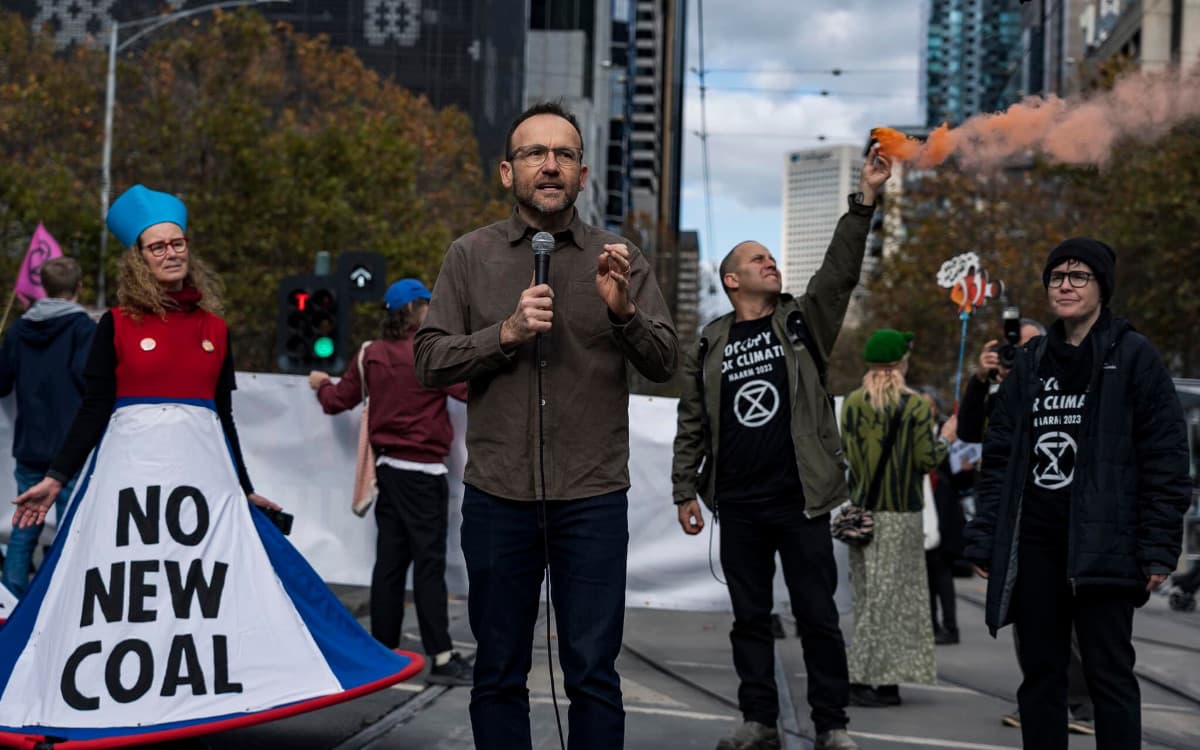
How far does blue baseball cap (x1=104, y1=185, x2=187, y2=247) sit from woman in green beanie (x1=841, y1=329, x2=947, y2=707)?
3.68 meters


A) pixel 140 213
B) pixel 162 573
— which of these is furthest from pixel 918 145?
pixel 162 573

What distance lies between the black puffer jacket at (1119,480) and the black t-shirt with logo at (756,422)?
116cm

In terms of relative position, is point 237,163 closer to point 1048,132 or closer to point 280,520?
point 280,520

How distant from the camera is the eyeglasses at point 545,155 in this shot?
452 cm

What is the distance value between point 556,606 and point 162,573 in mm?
1901

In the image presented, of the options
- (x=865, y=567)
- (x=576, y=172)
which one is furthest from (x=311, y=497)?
(x=576, y=172)

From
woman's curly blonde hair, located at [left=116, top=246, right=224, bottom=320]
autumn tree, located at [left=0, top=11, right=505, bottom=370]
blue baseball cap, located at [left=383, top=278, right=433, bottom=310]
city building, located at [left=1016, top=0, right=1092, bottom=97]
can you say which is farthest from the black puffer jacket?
city building, located at [left=1016, top=0, right=1092, bottom=97]

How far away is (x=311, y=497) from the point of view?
1000cm

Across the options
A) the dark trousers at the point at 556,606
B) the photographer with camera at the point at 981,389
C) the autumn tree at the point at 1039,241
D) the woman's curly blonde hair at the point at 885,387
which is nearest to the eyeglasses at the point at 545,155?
the dark trousers at the point at 556,606

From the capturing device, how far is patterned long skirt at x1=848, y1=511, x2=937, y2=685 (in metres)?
8.30

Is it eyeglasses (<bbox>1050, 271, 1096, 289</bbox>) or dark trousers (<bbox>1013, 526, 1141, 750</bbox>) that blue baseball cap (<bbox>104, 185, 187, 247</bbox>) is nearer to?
eyeglasses (<bbox>1050, 271, 1096, 289</bbox>)

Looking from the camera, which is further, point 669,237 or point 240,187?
point 669,237

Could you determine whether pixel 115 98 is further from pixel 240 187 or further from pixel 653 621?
pixel 653 621

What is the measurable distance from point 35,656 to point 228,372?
49.6 inches
